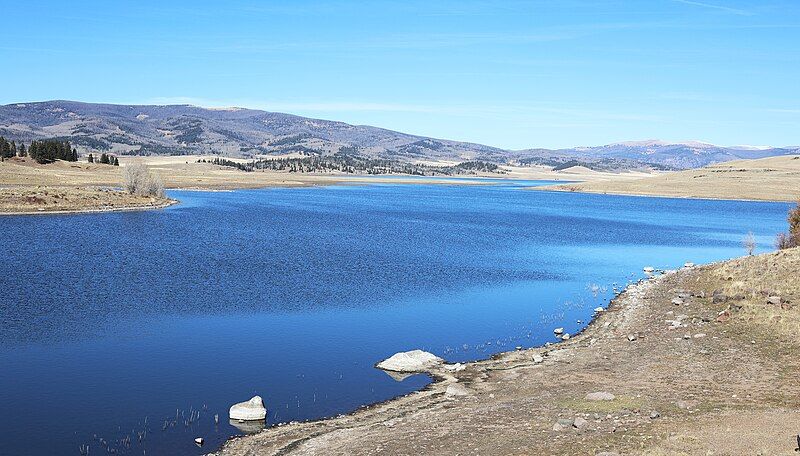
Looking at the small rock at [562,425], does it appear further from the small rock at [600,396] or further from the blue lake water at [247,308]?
the blue lake water at [247,308]

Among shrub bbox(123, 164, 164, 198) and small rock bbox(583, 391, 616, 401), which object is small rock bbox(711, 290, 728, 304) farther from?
shrub bbox(123, 164, 164, 198)

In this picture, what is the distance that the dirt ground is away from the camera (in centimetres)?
1877

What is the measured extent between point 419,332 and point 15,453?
20.2 metres

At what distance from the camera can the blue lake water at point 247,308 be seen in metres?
24.1

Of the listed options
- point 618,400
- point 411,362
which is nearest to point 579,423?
point 618,400

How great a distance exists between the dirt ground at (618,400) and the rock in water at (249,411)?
43.7 inches

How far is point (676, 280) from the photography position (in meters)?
50.1

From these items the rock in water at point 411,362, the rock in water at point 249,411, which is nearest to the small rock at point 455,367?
the rock in water at point 411,362

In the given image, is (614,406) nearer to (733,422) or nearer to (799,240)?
(733,422)

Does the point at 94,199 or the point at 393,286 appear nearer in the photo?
the point at 393,286

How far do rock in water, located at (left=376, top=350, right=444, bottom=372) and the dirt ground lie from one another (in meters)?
0.69

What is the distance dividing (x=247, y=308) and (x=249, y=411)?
17.5 metres

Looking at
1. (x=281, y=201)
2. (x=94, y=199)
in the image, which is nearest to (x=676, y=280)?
(x=94, y=199)

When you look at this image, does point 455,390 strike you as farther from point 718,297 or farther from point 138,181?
point 138,181
